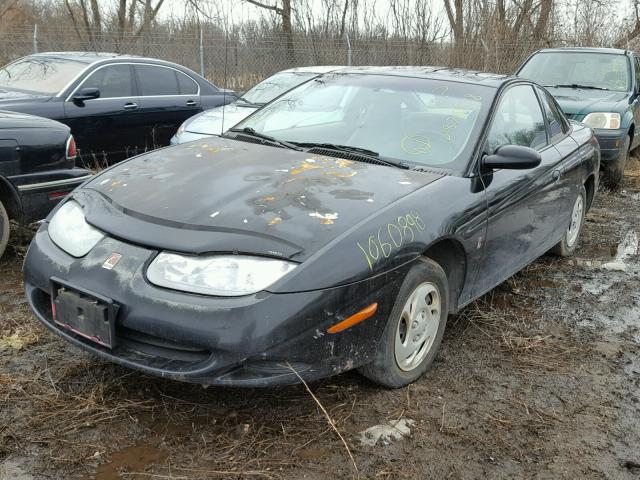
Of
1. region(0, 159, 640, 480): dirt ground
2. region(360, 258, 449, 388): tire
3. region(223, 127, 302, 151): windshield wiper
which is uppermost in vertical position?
region(223, 127, 302, 151): windshield wiper

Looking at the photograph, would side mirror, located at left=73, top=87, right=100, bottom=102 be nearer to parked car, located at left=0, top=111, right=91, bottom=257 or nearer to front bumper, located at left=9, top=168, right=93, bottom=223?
parked car, located at left=0, top=111, right=91, bottom=257

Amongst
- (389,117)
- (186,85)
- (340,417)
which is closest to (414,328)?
(340,417)

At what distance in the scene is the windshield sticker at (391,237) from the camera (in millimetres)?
2605

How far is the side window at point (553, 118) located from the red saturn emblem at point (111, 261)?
332 cm

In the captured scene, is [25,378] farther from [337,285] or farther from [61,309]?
[337,285]

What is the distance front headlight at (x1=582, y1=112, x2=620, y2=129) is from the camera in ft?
25.1

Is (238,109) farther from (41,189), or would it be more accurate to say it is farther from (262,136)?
(262,136)

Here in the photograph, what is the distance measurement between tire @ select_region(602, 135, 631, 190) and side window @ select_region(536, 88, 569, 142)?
3299mm

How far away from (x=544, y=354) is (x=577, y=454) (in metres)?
0.97

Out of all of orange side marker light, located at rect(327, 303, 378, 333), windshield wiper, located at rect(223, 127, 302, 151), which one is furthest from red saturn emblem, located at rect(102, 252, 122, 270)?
windshield wiper, located at rect(223, 127, 302, 151)

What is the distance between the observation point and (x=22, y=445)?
247cm

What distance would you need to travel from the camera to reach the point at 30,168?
4324 millimetres

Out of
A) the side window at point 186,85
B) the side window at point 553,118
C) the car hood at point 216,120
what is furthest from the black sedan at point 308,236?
the side window at point 186,85

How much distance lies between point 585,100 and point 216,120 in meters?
4.66
